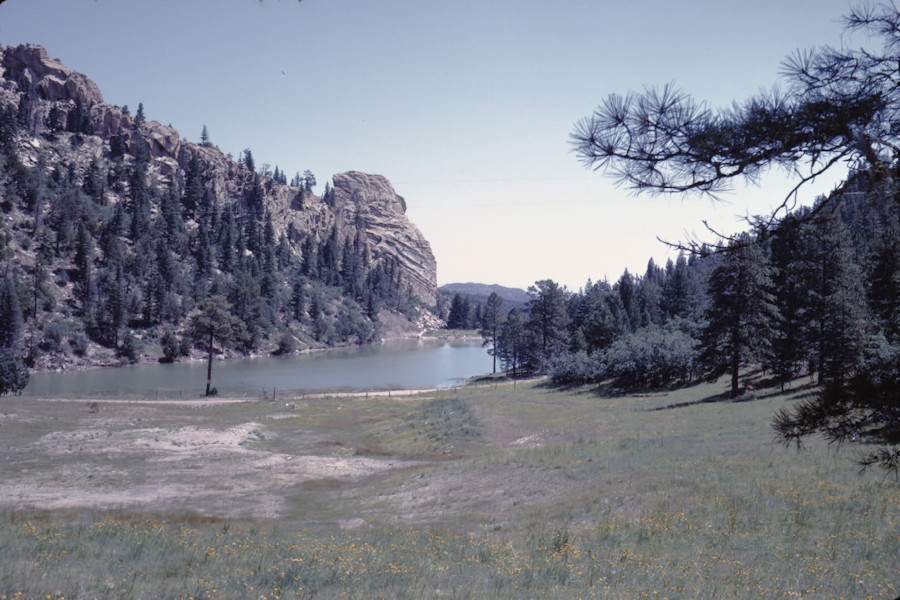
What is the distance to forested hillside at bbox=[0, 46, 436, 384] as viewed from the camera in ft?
312

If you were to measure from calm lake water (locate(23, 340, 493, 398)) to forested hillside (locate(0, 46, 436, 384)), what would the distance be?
657 centimetres

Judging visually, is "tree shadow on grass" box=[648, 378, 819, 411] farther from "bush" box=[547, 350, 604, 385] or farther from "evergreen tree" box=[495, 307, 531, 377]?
"evergreen tree" box=[495, 307, 531, 377]

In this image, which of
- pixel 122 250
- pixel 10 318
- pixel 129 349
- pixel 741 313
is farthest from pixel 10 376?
pixel 122 250

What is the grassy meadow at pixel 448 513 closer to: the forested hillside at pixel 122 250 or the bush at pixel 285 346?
the forested hillside at pixel 122 250

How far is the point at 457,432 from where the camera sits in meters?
32.7

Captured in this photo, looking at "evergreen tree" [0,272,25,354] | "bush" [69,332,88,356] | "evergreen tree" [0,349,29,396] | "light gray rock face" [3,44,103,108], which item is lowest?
"evergreen tree" [0,349,29,396]

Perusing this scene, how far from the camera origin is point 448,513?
15.9 m

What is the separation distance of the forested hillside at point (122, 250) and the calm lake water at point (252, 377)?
6571mm

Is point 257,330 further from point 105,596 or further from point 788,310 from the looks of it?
point 105,596

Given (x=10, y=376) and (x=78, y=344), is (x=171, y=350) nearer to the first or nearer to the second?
(x=78, y=344)

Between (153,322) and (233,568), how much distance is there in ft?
390

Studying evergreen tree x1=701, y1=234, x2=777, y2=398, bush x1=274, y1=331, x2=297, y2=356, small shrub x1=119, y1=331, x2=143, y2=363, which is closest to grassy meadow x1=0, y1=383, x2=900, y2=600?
evergreen tree x1=701, y1=234, x2=777, y2=398

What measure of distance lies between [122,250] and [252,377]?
6901cm

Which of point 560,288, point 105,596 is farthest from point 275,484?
point 560,288
